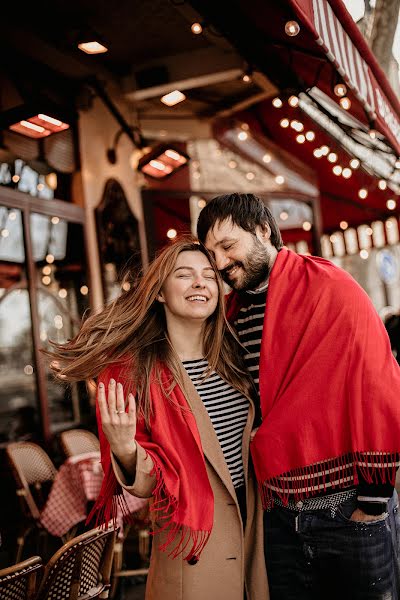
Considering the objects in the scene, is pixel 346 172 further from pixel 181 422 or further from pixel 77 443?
pixel 181 422

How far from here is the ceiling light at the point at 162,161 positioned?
6.54m

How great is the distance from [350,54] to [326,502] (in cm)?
290

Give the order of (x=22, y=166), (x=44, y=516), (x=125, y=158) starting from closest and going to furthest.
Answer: (x=44, y=516)
(x=22, y=166)
(x=125, y=158)

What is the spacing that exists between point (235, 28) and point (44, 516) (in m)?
3.96

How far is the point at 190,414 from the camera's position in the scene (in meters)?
2.25

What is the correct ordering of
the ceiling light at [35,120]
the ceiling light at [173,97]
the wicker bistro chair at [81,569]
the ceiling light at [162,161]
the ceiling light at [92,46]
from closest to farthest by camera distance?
the wicker bistro chair at [81,569] < the ceiling light at [35,120] < the ceiling light at [92,46] < the ceiling light at [173,97] < the ceiling light at [162,161]

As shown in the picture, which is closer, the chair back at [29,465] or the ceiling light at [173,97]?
the chair back at [29,465]

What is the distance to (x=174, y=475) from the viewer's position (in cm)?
212

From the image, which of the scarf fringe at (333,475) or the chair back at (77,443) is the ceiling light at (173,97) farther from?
the scarf fringe at (333,475)

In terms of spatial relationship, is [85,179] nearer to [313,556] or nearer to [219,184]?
[219,184]

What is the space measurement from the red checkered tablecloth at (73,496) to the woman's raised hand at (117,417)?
277cm

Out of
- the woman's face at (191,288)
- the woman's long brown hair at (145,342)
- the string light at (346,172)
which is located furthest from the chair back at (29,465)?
the string light at (346,172)

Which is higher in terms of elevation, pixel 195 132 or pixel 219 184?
pixel 195 132

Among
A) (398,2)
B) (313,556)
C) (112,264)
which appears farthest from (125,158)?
(313,556)
